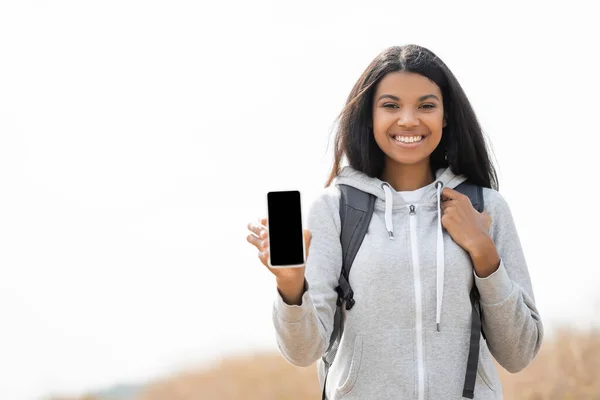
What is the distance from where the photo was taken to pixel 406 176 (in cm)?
312

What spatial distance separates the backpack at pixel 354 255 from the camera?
2771mm

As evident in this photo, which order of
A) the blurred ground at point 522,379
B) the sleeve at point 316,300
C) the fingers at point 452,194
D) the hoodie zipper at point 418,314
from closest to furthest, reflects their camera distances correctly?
the sleeve at point 316,300 < the hoodie zipper at point 418,314 < the fingers at point 452,194 < the blurred ground at point 522,379

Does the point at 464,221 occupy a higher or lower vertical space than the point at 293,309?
higher

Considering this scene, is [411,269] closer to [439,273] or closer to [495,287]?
[439,273]

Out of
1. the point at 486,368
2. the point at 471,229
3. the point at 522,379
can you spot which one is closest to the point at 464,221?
the point at 471,229

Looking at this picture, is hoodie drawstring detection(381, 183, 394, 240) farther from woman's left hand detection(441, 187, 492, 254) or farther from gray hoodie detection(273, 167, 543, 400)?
woman's left hand detection(441, 187, 492, 254)

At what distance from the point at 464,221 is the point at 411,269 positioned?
0.25m

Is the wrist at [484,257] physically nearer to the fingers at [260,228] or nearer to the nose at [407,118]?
the nose at [407,118]

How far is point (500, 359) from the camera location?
292 centimetres

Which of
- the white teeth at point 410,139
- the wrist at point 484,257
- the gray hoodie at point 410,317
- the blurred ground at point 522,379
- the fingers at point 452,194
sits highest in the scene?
the white teeth at point 410,139

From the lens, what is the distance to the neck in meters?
3.12

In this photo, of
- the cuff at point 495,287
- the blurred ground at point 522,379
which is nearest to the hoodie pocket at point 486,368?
the cuff at point 495,287

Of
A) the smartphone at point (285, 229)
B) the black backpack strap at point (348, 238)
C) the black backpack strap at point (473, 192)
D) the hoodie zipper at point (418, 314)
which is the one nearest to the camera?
the smartphone at point (285, 229)

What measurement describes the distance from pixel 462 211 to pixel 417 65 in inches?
22.2
